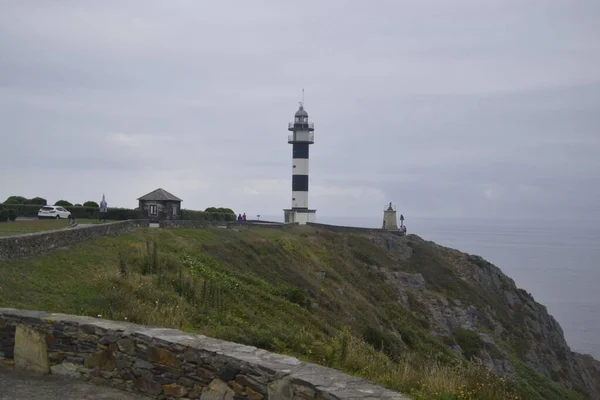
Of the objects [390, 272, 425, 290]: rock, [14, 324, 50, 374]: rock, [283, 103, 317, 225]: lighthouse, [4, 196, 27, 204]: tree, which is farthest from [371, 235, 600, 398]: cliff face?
[4, 196, 27, 204]: tree

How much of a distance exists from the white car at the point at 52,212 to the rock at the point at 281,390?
122ft

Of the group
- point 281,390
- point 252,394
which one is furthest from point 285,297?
point 281,390

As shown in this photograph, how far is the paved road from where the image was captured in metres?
7.26

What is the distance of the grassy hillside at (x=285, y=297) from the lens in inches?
365

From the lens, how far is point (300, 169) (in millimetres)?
61438

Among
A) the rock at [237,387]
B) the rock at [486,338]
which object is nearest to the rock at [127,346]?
the rock at [237,387]

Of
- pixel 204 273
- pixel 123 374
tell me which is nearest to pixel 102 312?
pixel 123 374

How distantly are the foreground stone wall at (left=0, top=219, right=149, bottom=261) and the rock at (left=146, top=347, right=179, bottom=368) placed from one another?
8.42 meters

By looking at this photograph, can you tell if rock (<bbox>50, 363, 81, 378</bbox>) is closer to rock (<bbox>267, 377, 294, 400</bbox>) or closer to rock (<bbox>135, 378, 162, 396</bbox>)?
rock (<bbox>135, 378, 162, 396</bbox>)

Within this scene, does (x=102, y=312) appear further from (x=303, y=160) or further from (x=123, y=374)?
(x=303, y=160)

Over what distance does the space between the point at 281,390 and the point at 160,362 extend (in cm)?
177

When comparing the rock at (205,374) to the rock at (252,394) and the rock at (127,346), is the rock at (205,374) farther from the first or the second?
the rock at (127,346)

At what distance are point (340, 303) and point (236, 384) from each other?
21052 millimetres

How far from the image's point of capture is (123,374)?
7594 mm
